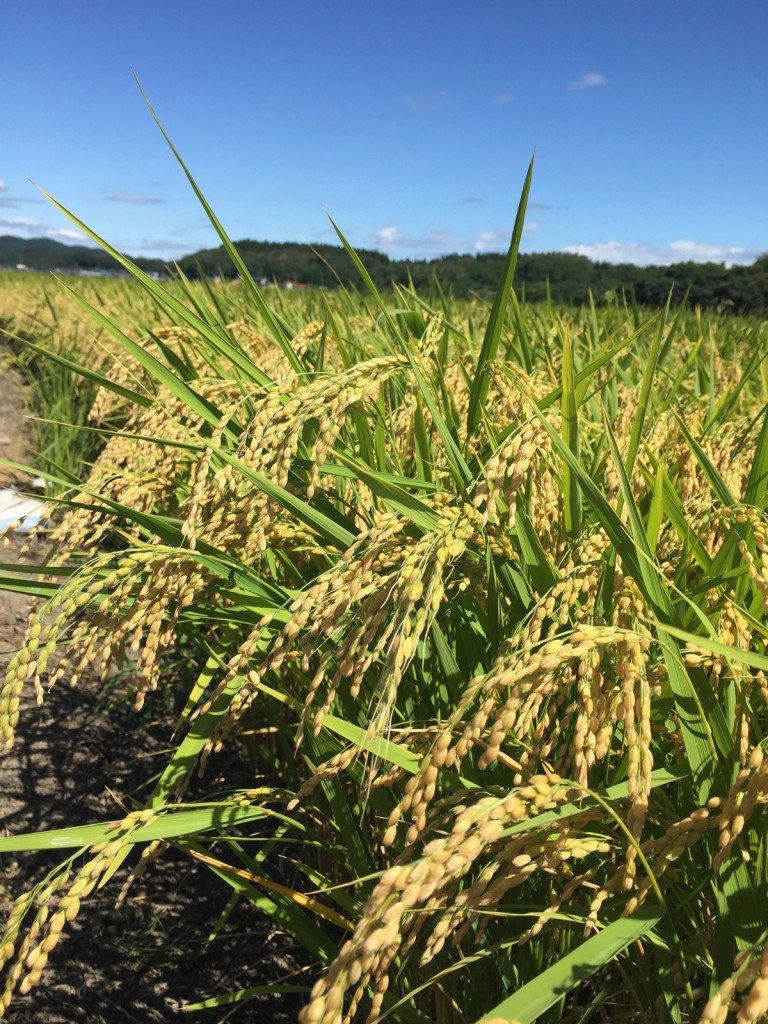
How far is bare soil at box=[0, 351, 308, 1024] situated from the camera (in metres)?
1.79

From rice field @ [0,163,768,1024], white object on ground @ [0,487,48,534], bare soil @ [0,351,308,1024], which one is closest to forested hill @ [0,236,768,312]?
white object on ground @ [0,487,48,534]

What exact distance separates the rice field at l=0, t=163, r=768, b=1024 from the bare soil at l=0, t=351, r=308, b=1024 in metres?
0.13

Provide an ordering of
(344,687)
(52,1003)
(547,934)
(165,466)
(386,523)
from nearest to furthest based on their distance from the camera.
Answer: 1. (386,523)
2. (547,934)
3. (344,687)
4. (52,1003)
5. (165,466)

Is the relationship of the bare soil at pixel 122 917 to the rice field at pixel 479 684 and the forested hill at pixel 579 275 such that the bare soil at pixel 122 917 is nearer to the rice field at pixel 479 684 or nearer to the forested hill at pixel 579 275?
the rice field at pixel 479 684

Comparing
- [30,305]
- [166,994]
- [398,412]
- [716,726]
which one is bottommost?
[166,994]

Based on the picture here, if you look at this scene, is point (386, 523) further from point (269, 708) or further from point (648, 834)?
point (269, 708)

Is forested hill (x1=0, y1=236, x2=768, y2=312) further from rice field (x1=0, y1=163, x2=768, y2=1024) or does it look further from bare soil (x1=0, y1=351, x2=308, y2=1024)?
rice field (x1=0, y1=163, x2=768, y2=1024)

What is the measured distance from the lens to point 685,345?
4270mm

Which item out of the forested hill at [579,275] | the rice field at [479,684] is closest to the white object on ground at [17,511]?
the rice field at [479,684]

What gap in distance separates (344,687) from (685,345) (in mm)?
3571

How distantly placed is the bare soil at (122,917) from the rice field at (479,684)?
5.1 inches

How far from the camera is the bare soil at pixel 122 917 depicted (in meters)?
1.79

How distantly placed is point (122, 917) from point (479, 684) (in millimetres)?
1773

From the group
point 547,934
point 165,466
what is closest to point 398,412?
point 165,466
